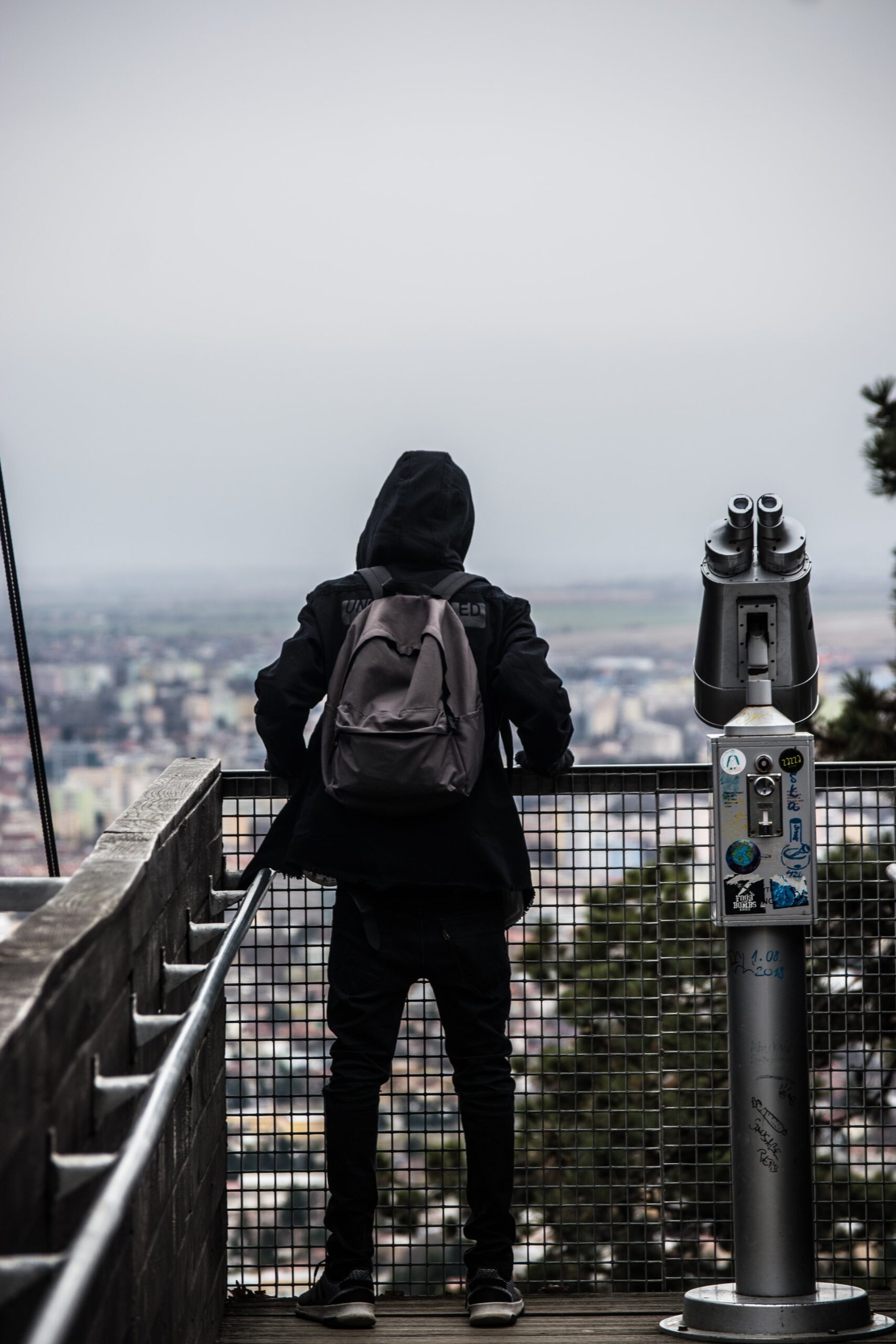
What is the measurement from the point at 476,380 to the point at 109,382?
15971 millimetres

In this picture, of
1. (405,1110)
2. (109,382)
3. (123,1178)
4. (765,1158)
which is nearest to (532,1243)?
(405,1110)

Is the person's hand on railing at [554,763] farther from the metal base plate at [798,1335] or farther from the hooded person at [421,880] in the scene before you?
the metal base plate at [798,1335]

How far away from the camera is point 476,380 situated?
49188 mm

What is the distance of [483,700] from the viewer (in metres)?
3.00

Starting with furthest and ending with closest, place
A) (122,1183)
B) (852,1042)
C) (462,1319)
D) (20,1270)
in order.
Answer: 1. (852,1042)
2. (462,1319)
3. (122,1183)
4. (20,1270)

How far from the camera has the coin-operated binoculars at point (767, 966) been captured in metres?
2.99

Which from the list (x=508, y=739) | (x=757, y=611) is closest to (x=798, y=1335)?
(x=508, y=739)

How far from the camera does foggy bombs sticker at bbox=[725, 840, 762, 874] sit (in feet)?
9.85

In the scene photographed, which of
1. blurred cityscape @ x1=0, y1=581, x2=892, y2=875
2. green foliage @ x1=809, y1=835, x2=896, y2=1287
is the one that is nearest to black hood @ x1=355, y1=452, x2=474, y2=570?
green foliage @ x1=809, y1=835, x2=896, y2=1287

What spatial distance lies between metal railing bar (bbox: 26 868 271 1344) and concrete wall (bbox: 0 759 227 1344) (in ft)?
0.28

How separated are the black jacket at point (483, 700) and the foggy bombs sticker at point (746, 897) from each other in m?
0.41

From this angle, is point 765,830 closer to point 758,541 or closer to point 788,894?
point 788,894

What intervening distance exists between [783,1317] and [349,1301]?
2.89 ft

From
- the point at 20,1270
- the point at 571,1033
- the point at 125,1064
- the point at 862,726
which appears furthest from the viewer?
the point at 862,726
